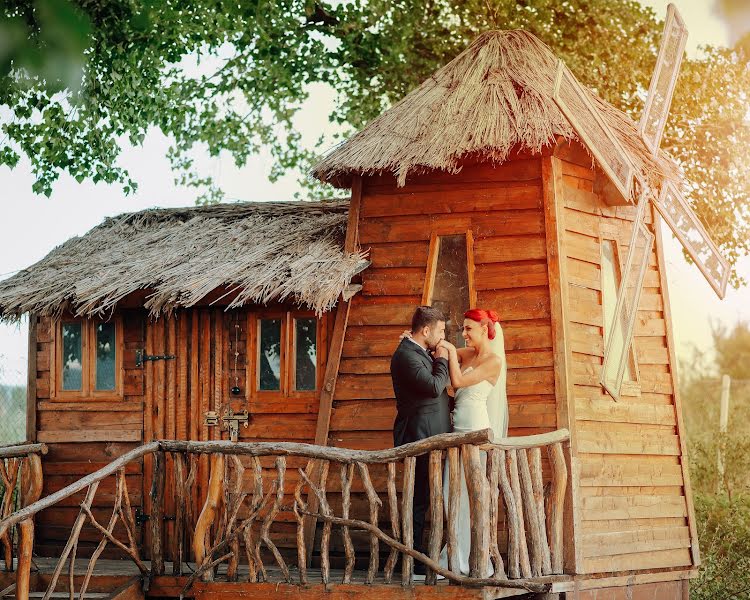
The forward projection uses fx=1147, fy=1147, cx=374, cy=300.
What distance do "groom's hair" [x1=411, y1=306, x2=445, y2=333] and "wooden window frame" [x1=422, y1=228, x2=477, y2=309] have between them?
883 millimetres

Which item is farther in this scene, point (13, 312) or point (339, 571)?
point (13, 312)

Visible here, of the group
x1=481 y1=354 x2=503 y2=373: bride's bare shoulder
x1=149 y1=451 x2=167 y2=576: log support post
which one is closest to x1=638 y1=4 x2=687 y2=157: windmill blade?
x1=481 y1=354 x2=503 y2=373: bride's bare shoulder

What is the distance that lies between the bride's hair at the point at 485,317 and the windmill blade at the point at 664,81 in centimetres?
273

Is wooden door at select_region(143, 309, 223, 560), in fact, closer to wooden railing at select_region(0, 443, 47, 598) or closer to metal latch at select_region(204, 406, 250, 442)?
metal latch at select_region(204, 406, 250, 442)

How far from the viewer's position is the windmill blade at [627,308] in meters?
9.90

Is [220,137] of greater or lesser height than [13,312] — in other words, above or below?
above

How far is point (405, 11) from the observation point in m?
17.7

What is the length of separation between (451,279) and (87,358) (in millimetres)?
3970

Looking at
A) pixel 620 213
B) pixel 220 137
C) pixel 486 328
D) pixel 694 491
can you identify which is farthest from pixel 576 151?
pixel 220 137

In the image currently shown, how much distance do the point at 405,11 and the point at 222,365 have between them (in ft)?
28.0

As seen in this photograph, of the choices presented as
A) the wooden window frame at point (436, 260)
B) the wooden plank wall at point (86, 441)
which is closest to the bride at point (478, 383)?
the wooden window frame at point (436, 260)

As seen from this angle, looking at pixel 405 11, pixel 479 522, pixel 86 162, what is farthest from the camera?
pixel 405 11

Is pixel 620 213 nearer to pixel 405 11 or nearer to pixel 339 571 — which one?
pixel 339 571

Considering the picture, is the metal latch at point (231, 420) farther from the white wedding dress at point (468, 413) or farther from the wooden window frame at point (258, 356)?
the white wedding dress at point (468, 413)
